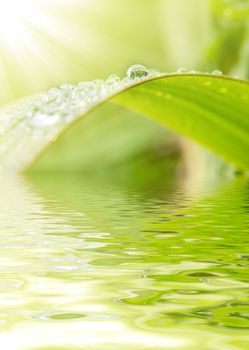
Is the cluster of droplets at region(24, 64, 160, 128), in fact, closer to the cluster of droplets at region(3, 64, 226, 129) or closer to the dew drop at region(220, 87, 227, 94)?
the cluster of droplets at region(3, 64, 226, 129)

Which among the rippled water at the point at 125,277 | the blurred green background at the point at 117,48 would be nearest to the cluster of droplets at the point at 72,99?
the rippled water at the point at 125,277

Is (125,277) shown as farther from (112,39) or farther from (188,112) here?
(112,39)

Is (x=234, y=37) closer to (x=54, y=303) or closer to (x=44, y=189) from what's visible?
(x=44, y=189)

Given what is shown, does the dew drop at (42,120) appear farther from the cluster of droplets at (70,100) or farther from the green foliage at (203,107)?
the green foliage at (203,107)

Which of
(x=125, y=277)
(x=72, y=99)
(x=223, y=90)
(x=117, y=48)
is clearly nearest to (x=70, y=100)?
(x=72, y=99)

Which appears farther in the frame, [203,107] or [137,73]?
[203,107]

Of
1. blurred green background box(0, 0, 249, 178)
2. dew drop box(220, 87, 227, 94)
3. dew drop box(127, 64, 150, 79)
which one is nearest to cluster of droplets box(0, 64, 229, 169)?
dew drop box(127, 64, 150, 79)

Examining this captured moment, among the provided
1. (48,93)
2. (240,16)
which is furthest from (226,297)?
(240,16)
